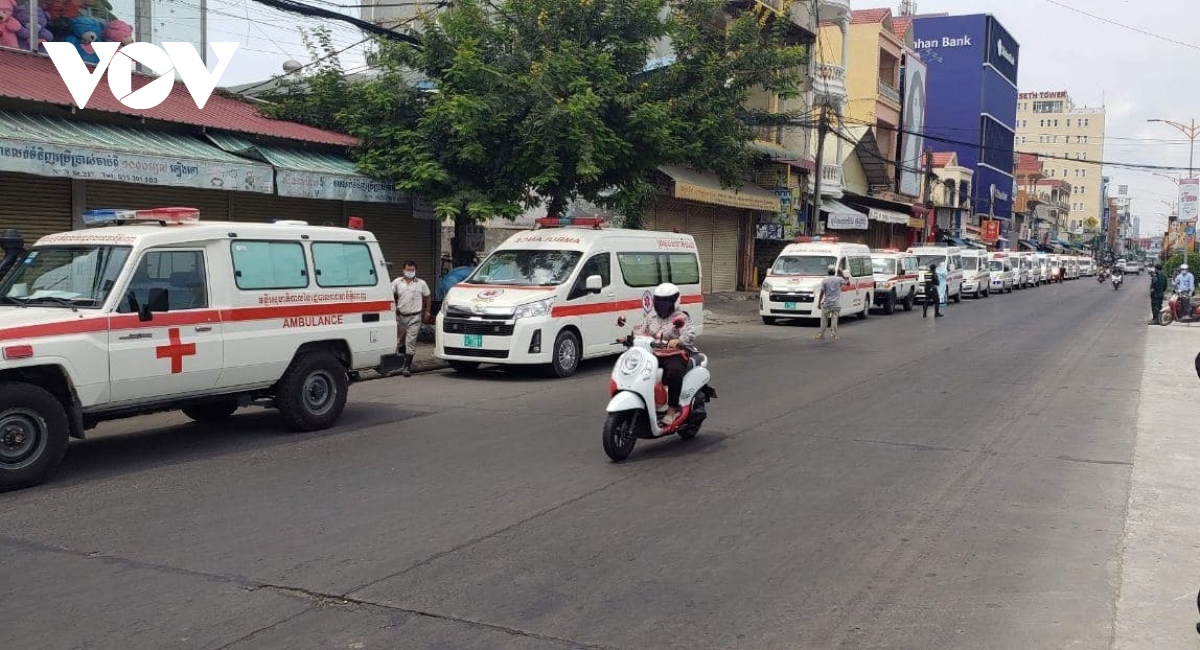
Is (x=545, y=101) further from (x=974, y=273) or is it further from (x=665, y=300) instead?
(x=974, y=273)

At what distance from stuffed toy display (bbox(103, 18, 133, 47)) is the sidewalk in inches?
597

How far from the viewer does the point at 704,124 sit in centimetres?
1839

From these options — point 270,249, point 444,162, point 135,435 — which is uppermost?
point 444,162

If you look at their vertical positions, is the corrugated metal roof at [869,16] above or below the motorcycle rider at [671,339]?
above

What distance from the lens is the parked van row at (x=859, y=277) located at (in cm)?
2496

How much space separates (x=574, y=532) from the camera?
6.41 m

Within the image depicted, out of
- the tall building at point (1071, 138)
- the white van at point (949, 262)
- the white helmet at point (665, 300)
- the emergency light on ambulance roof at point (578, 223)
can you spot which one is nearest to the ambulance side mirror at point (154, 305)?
the white helmet at point (665, 300)

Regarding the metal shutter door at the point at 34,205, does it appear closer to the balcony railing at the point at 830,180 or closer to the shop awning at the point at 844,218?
the balcony railing at the point at 830,180

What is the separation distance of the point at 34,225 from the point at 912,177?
5615 centimetres

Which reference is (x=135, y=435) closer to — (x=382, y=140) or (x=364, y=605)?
(x=364, y=605)

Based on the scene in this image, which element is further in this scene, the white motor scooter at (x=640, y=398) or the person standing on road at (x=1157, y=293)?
the person standing on road at (x=1157, y=293)

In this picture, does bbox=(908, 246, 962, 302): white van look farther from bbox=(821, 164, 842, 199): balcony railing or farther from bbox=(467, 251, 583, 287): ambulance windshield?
bbox=(467, 251, 583, 287): ambulance windshield

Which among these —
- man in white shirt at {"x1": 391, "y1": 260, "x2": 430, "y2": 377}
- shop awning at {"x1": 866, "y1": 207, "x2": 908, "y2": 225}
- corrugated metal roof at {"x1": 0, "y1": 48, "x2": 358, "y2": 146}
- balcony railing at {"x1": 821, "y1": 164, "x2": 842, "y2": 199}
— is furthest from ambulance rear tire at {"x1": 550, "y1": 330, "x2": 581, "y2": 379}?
shop awning at {"x1": 866, "y1": 207, "x2": 908, "y2": 225}

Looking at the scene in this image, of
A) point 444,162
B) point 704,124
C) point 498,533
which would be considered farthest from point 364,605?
point 704,124
